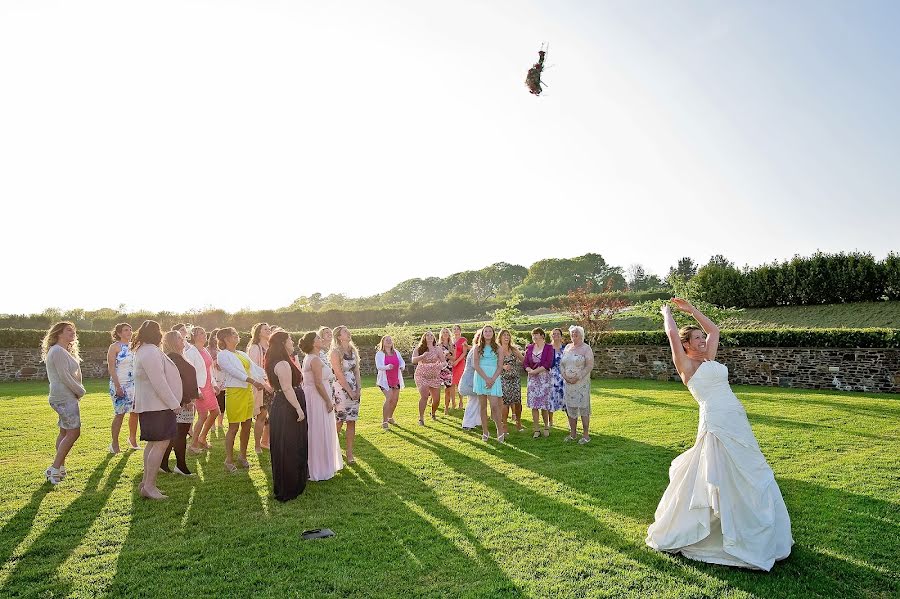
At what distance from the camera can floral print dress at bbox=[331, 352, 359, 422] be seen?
26.7ft

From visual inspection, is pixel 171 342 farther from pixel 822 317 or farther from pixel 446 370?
pixel 822 317

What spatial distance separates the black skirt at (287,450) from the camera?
6.45 meters

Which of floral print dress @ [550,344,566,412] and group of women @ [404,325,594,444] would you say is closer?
group of women @ [404,325,594,444]

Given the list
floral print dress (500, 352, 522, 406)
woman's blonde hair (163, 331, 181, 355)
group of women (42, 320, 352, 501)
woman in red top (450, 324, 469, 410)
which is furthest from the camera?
woman in red top (450, 324, 469, 410)

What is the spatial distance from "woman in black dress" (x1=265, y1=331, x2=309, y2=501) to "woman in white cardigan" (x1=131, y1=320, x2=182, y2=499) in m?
1.14

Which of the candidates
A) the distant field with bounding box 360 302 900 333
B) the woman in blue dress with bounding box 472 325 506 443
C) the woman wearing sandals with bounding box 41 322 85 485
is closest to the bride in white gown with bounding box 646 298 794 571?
the woman in blue dress with bounding box 472 325 506 443

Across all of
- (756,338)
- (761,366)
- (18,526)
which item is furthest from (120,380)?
(761,366)

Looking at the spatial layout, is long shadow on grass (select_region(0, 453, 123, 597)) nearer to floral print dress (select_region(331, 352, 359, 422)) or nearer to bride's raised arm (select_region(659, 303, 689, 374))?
floral print dress (select_region(331, 352, 359, 422))

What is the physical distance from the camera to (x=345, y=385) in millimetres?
8023

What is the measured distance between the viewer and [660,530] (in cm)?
490

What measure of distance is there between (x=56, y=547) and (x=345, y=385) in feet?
12.4

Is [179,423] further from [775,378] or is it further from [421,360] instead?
[775,378]

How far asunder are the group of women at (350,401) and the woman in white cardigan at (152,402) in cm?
1

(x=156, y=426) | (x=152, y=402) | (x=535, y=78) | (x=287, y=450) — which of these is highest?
(x=535, y=78)
